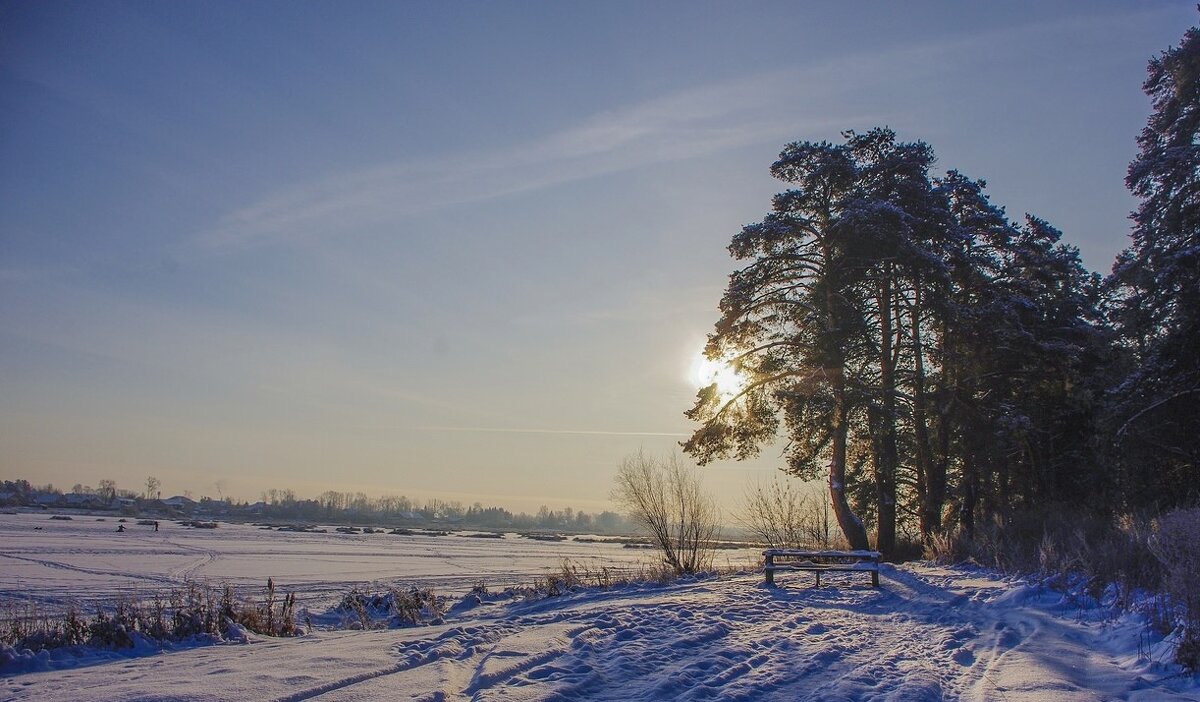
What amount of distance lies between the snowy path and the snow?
24 mm

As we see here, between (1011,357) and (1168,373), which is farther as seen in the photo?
(1011,357)

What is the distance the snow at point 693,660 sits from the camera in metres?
5.64

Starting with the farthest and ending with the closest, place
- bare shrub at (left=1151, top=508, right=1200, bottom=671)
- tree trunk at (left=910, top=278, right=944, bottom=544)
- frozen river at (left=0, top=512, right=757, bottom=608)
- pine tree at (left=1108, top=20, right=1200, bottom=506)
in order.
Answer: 1. tree trunk at (left=910, top=278, right=944, bottom=544)
2. frozen river at (left=0, top=512, right=757, bottom=608)
3. pine tree at (left=1108, top=20, right=1200, bottom=506)
4. bare shrub at (left=1151, top=508, right=1200, bottom=671)

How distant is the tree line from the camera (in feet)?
54.4

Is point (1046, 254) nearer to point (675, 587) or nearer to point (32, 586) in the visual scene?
point (675, 587)

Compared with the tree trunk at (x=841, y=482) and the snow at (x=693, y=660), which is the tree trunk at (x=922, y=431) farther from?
the snow at (x=693, y=660)

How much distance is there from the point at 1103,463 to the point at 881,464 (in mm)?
5319

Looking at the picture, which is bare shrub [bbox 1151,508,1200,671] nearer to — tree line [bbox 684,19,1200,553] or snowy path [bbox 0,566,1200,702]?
snowy path [bbox 0,566,1200,702]

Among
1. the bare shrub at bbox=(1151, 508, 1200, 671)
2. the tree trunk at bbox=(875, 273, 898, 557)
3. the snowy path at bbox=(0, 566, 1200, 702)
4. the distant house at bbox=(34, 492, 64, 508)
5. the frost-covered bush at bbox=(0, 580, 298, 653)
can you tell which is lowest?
the distant house at bbox=(34, 492, 64, 508)

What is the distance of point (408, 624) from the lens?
10.9m

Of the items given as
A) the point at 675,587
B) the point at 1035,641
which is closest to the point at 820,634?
the point at 1035,641

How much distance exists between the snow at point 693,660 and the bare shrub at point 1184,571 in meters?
0.24

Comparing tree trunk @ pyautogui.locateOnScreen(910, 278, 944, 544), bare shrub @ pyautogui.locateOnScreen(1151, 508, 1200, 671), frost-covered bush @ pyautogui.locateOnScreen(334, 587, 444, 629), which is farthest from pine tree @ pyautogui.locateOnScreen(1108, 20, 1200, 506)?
frost-covered bush @ pyautogui.locateOnScreen(334, 587, 444, 629)

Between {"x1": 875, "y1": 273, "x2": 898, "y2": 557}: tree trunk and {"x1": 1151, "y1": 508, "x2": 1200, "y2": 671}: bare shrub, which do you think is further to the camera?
{"x1": 875, "y1": 273, "x2": 898, "y2": 557}: tree trunk
